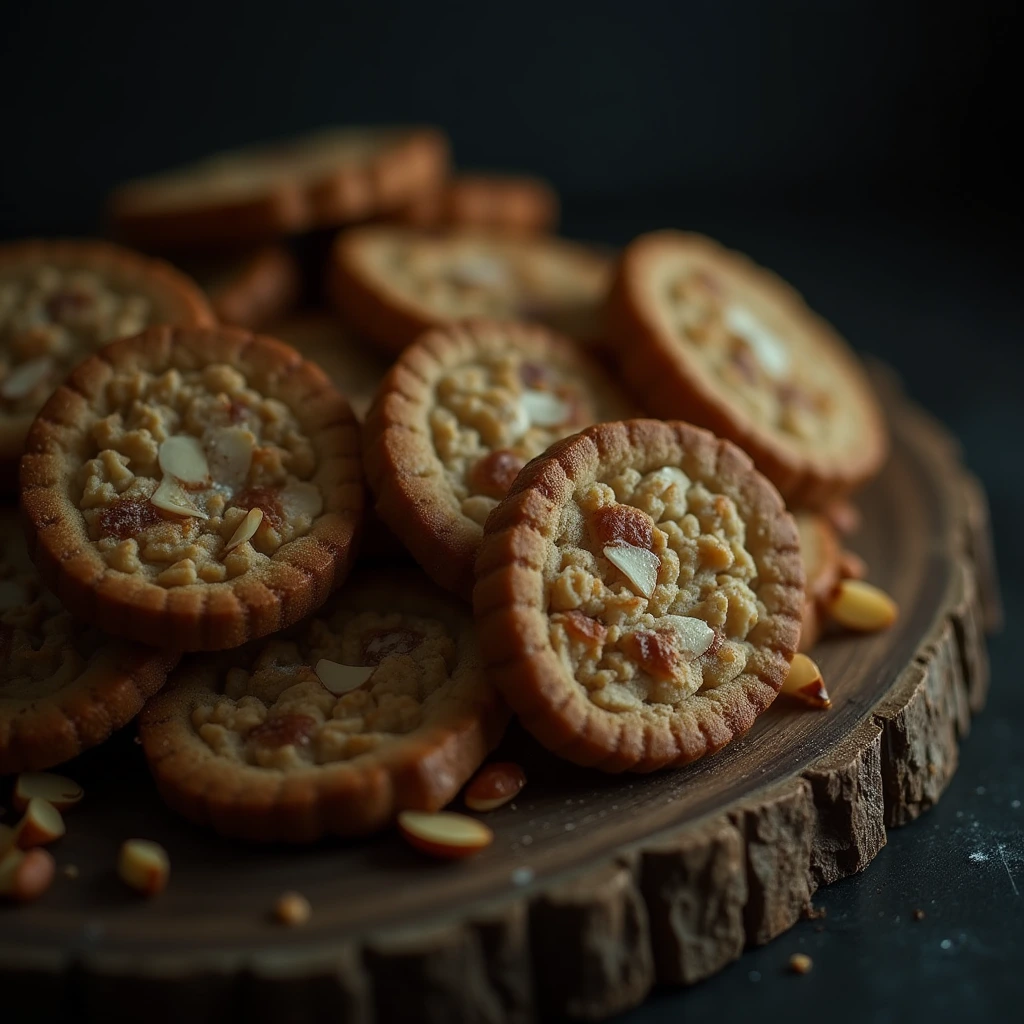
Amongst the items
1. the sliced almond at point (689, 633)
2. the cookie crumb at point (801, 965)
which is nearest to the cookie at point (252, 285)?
the sliced almond at point (689, 633)

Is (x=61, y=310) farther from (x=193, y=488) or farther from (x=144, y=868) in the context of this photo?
(x=144, y=868)

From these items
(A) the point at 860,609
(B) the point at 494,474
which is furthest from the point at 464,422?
(A) the point at 860,609

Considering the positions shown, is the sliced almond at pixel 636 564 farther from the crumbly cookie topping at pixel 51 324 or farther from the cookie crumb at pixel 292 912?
the crumbly cookie topping at pixel 51 324

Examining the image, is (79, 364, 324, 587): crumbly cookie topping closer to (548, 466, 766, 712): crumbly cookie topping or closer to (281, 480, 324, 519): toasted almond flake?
(281, 480, 324, 519): toasted almond flake

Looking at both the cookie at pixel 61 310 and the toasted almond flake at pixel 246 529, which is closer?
the toasted almond flake at pixel 246 529

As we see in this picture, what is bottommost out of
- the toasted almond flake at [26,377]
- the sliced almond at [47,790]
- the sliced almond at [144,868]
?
the sliced almond at [47,790]

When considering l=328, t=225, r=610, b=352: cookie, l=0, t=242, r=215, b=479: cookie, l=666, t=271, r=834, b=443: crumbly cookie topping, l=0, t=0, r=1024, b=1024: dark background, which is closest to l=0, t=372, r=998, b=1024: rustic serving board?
l=666, t=271, r=834, b=443: crumbly cookie topping
